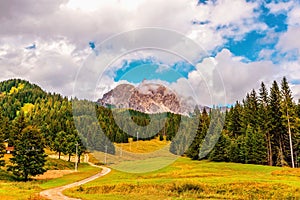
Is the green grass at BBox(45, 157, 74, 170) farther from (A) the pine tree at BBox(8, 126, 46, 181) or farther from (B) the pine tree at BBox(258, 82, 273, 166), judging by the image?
(B) the pine tree at BBox(258, 82, 273, 166)

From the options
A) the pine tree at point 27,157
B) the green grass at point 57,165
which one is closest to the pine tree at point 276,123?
the pine tree at point 27,157

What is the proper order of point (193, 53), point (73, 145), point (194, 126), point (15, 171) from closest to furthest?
point (193, 53), point (194, 126), point (15, 171), point (73, 145)

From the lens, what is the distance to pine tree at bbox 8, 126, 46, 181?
54656 mm

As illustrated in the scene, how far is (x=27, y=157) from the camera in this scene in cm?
5512

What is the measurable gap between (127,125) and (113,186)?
9.33m

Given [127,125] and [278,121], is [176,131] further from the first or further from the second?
[278,121]

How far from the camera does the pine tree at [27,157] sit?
54656 mm

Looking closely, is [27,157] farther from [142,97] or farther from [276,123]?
[276,123]

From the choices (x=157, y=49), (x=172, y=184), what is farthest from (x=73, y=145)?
(x=157, y=49)

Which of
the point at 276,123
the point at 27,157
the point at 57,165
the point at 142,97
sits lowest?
the point at 57,165

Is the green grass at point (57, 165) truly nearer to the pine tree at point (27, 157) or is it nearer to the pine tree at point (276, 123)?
the pine tree at point (27, 157)

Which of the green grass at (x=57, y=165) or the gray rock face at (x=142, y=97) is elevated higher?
the gray rock face at (x=142, y=97)

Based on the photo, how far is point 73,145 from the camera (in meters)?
92.9

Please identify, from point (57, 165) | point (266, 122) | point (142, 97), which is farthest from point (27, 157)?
point (266, 122)
